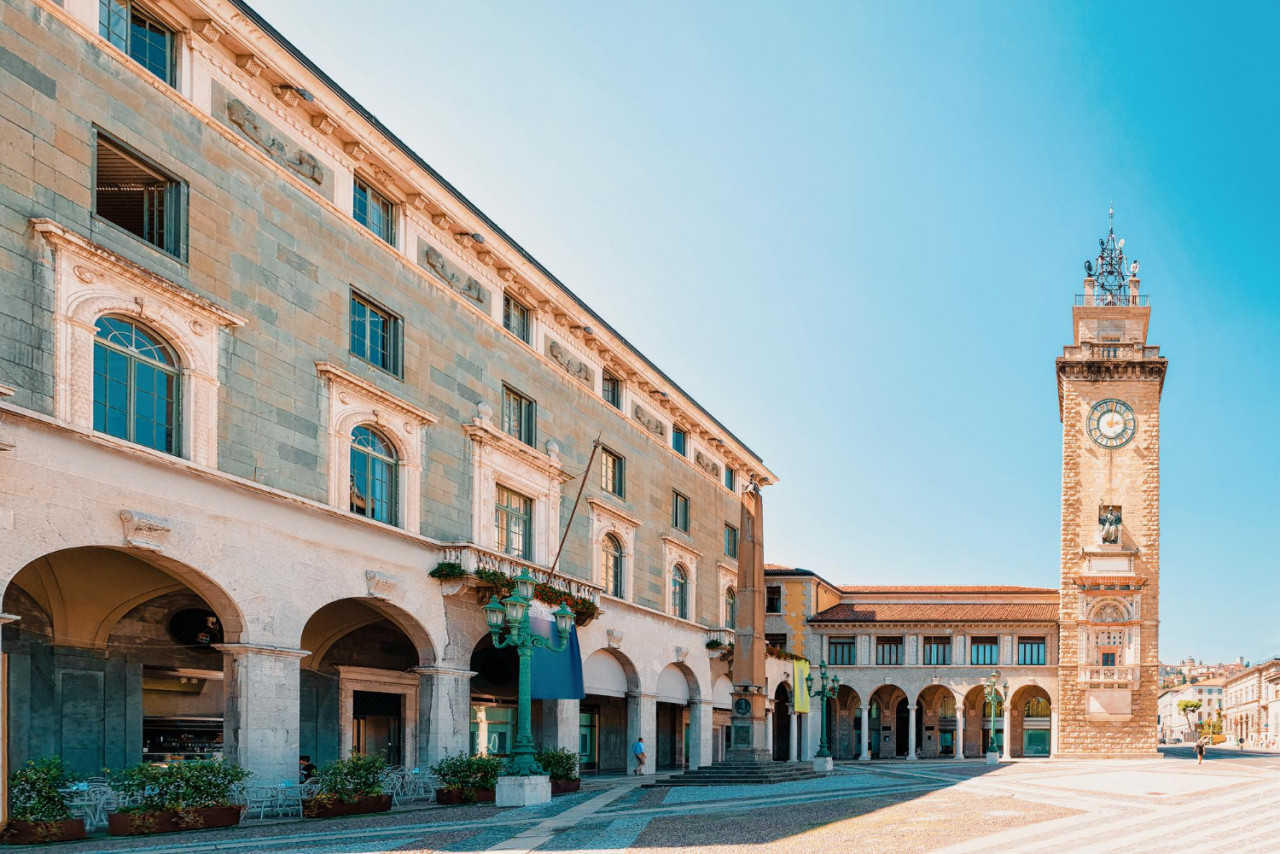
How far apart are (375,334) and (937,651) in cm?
5494

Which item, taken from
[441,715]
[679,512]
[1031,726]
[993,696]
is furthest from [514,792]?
[1031,726]

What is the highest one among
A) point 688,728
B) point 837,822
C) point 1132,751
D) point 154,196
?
point 154,196

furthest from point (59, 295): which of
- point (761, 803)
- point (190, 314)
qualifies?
point (761, 803)

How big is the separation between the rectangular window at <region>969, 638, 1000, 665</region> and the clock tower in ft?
14.8

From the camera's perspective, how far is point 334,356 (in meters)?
26.3

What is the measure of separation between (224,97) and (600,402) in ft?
64.0

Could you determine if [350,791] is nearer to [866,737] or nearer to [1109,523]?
[866,737]

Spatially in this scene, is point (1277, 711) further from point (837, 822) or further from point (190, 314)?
point (190, 314)

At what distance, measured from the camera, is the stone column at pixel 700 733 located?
47781 millimetres

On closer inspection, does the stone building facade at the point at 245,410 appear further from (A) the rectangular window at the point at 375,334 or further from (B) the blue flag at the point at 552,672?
(B) the blue flag at the point at 552,672

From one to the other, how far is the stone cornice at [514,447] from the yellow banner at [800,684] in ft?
93.5

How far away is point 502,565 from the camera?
103ft

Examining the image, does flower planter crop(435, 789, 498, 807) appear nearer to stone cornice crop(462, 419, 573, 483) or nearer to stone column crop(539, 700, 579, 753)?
stone column crop(539, 700, 579, 753)

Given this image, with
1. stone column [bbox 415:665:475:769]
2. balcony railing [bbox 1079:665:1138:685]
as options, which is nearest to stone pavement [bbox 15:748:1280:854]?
stone column [bbox 415:665:475:769]
